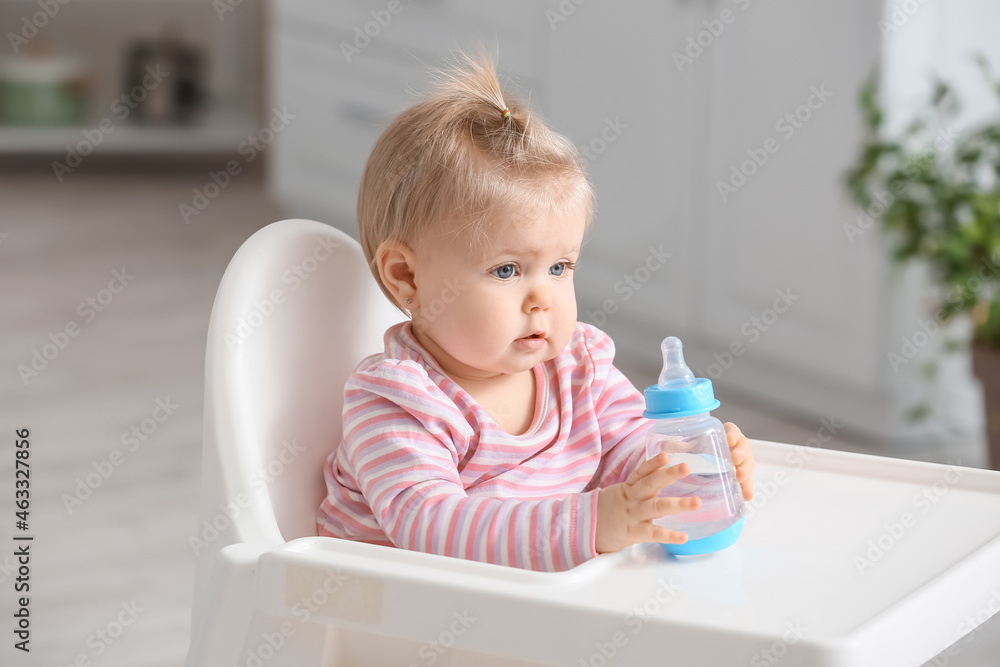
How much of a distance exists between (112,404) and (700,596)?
1.64m

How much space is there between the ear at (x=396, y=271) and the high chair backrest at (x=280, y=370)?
0.23 ft

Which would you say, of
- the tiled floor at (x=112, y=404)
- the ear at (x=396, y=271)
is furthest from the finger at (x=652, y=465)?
the tiled floor at (x=112, y=404)

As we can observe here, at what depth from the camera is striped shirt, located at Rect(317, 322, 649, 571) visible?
0.71 metres

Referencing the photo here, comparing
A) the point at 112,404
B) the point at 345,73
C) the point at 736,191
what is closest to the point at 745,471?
the point at 736,191

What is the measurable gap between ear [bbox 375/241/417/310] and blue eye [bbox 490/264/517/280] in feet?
0.21

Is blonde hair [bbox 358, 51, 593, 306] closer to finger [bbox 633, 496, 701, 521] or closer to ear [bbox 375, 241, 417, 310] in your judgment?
ear [bbox 375, 241, 417, 310]

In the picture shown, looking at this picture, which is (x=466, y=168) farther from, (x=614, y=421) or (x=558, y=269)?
(x=614, y=421)

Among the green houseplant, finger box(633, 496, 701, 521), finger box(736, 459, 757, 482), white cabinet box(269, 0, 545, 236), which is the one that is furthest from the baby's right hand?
white cabinet box(269, 0, 545, 236)

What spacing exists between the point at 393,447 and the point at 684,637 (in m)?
0.26

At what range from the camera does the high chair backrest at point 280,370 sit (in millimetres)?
773

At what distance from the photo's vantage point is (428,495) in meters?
0.73

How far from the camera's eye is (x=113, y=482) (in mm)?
1731

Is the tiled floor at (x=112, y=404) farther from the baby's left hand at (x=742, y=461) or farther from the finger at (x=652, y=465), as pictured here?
the finger at (x=652, y=465)

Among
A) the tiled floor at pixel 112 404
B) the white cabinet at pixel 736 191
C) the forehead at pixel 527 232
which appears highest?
the forehead at pixel 527 232
